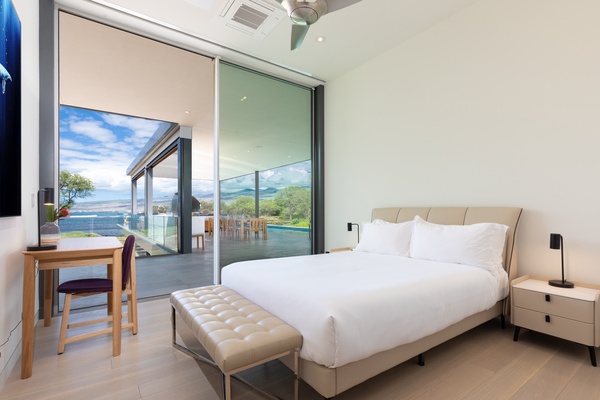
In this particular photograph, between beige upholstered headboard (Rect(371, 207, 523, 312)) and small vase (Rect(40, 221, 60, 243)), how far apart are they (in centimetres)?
347

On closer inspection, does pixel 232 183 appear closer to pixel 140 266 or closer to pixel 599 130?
pixel 140 266

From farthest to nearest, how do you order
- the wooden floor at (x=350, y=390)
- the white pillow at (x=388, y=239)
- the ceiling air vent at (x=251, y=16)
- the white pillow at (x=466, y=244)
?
the white pillow at (x=388, y=239) → the ceiling air vent at (x=251, y=16) → the white pillow at (x=466, y=244) → the wooden floor at (x=350, y=390)

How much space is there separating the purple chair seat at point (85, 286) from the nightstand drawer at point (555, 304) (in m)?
3.37

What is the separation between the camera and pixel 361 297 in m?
1.66

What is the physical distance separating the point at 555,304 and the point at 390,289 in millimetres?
1415

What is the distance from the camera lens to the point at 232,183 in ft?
13.5

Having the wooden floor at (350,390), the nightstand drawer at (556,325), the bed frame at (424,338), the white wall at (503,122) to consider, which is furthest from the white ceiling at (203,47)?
the nightstand drawer at (556,325)

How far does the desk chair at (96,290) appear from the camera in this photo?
2.21 metres

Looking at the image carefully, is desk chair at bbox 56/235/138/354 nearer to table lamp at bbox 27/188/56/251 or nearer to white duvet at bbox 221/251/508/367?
table lamp at bbox 27/188/56/251

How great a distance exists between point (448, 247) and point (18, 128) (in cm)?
360

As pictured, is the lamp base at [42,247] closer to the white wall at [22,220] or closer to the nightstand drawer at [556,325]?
the white wall at [22,220]

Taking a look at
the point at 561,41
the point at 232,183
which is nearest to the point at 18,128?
the point at 232,183

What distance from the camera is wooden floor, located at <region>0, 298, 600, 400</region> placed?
1.72 metres

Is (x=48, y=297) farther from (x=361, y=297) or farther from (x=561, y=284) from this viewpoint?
(x=561, y=284)
